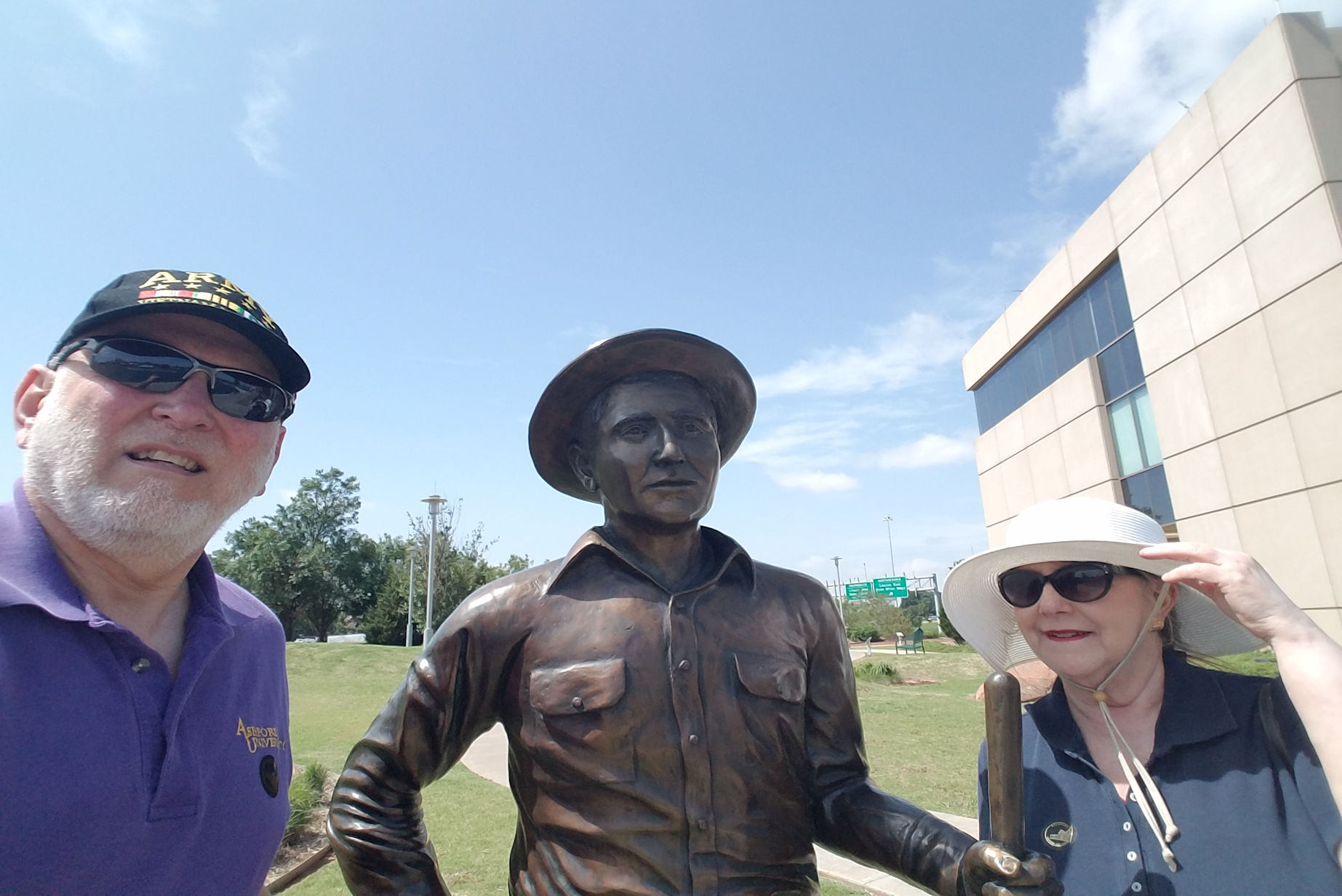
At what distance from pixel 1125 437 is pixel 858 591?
22.9 meters

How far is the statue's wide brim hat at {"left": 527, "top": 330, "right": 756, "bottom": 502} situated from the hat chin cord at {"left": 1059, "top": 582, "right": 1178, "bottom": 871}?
1.17 meters

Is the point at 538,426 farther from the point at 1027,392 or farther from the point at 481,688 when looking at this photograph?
the point at 1027,392

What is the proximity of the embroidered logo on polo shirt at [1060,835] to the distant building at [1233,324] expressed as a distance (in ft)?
44.8

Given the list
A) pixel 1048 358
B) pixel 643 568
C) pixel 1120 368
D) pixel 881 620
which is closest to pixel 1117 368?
pixel 1120 368

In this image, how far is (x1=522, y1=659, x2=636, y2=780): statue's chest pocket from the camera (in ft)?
6.01

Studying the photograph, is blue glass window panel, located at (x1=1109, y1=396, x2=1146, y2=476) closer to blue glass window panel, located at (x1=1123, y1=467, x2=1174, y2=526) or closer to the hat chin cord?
blue glass window panel, located at (x1=1123, y1=467, x2=1174, y2=526)

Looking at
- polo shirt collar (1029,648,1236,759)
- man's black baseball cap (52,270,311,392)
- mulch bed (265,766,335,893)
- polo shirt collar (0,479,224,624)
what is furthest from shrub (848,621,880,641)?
polo shirt collar (0,479,224,624)

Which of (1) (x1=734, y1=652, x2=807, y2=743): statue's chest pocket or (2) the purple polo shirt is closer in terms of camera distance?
(2) the purple polo shirt

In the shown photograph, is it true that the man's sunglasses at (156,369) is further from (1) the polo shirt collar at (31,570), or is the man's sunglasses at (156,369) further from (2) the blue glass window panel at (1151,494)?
(2) the blue glass window panel at (1151,494)

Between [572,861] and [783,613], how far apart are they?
2.64 ft

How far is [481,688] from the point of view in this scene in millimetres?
2010

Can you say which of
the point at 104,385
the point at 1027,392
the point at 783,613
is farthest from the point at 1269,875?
the point at 1027,392

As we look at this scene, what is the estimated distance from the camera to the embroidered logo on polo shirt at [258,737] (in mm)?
1948

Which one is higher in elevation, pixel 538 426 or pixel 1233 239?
pixel 1233 239
